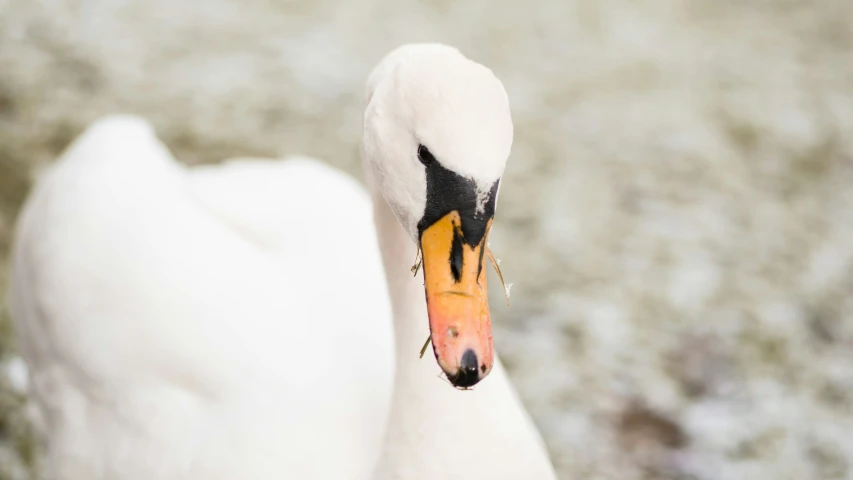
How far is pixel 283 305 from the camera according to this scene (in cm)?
199

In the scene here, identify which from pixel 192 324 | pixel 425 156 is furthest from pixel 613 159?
pixel 425 156

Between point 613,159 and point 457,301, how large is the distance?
2.90 metres

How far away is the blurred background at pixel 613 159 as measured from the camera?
2.80 meters

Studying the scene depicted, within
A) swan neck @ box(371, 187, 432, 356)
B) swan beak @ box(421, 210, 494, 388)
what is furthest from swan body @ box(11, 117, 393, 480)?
swan beak @ box(421, 210, 494, 388)

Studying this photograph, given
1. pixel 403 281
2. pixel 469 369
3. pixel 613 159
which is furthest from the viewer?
pixel 613 159

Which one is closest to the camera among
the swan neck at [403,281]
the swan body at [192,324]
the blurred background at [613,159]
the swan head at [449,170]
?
the swan head at [449,170]

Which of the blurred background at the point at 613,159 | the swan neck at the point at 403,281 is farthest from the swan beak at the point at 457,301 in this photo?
the blurred background at the point at 613,159

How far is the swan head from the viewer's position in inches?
45.7

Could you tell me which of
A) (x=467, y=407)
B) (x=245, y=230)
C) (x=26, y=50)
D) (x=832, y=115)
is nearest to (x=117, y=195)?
(x=245, y=230)

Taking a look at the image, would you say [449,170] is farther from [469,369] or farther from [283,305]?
[283,305]

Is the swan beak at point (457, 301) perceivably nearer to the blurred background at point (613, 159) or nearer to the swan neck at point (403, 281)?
the swan neck at point (403, 281)

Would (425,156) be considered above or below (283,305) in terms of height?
below

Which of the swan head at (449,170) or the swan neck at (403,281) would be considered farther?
the swan neck at (403,281)

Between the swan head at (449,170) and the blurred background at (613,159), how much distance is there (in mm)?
1575
